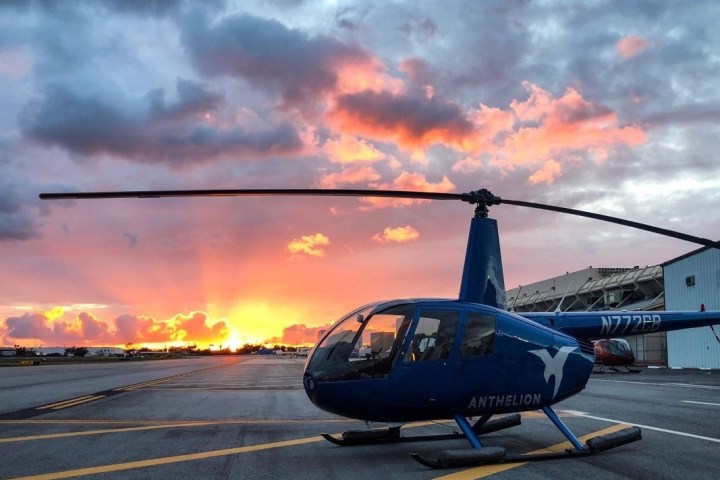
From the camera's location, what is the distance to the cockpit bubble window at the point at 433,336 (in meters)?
8.52

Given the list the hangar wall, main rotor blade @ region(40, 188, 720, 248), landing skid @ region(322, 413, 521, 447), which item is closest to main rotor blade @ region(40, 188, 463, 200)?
main rotor blade @ region(40, 188, 720, 248)

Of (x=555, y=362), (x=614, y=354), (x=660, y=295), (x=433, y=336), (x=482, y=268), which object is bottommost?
(x=614, y=354)

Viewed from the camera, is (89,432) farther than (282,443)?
Yes

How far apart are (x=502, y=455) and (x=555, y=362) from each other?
7.27ft

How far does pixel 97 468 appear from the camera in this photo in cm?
809

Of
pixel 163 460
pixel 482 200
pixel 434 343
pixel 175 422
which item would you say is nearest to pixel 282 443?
pixel 163 460

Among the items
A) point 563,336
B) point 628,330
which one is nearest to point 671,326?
point 628,330

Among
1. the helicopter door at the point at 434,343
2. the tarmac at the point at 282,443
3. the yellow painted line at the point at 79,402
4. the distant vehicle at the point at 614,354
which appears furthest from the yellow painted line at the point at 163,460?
A: the distant vehicle at the point at 614,354

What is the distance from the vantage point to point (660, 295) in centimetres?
5328

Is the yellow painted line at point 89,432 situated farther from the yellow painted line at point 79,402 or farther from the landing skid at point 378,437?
the yellow painted line at point 79,402

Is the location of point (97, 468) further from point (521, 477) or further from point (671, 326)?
point (671, 326)

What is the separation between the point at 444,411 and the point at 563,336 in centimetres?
270

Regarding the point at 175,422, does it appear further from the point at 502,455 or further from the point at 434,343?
the point at 502,455

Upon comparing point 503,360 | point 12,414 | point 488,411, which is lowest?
point 12,414
